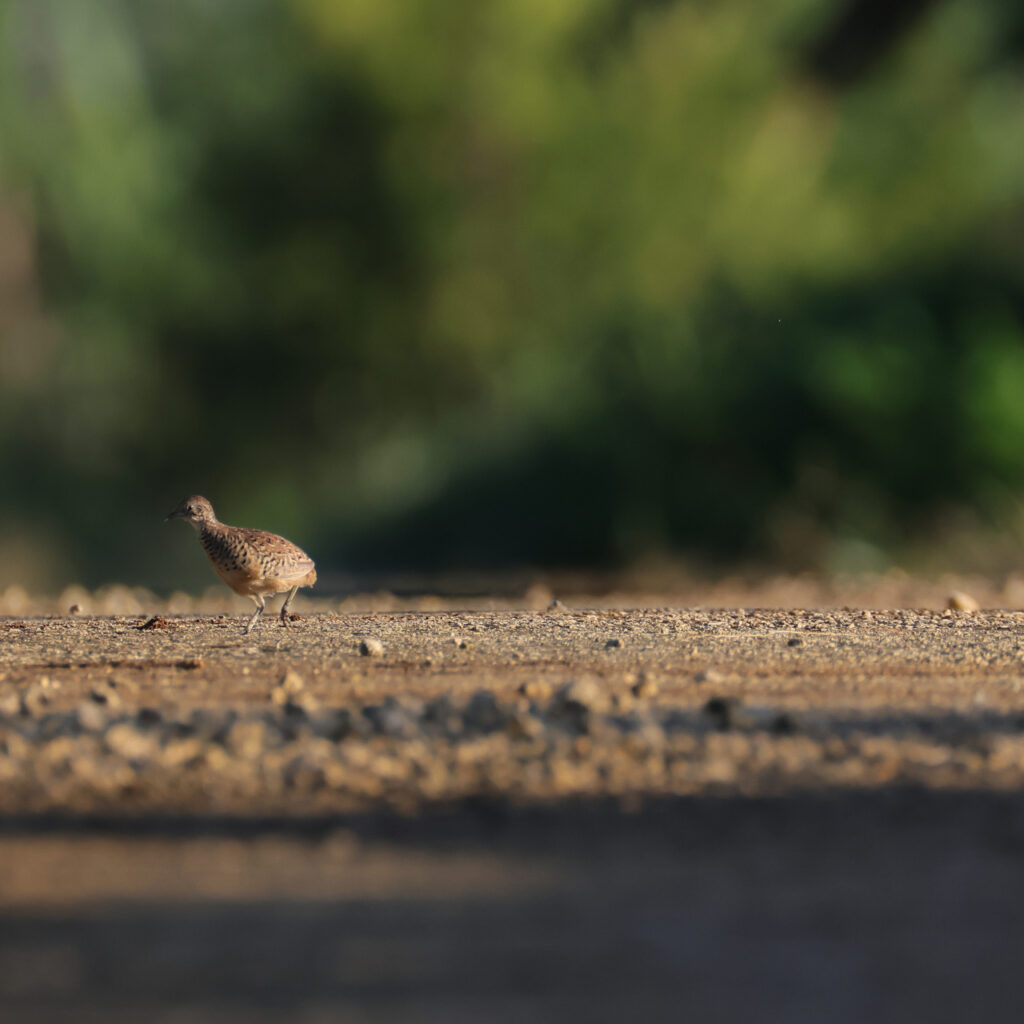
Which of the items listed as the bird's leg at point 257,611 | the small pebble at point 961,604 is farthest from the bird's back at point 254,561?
the small pebble at point 961,604

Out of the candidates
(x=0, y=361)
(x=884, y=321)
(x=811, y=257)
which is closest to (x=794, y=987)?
(x=884, y=321)

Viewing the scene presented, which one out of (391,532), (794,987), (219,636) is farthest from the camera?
(391,532)

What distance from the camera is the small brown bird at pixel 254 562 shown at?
5770 millimetres

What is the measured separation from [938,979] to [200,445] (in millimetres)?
8553

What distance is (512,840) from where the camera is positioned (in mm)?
2820

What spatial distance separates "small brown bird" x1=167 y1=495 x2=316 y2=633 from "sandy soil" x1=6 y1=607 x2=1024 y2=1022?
0.94m

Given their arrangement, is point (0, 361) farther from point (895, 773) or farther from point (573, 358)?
point (895, 773)

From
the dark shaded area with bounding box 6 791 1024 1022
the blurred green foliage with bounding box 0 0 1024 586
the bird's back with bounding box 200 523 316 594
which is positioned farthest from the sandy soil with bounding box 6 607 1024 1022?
the blurred green foliage with bounding box 0 0 1024 586

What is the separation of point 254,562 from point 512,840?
312 cm

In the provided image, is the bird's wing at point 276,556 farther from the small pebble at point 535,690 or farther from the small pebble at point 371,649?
the small pebble at point 535,690

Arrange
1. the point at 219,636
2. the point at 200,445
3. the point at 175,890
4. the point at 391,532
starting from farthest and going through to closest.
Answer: the point at 200,445 < the point at 391,532 < the point at 219,636 < the point at 175,890

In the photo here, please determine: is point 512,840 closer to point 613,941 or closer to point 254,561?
point 613,941

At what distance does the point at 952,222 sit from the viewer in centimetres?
1023

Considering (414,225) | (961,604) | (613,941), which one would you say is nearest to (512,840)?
(613,941)
